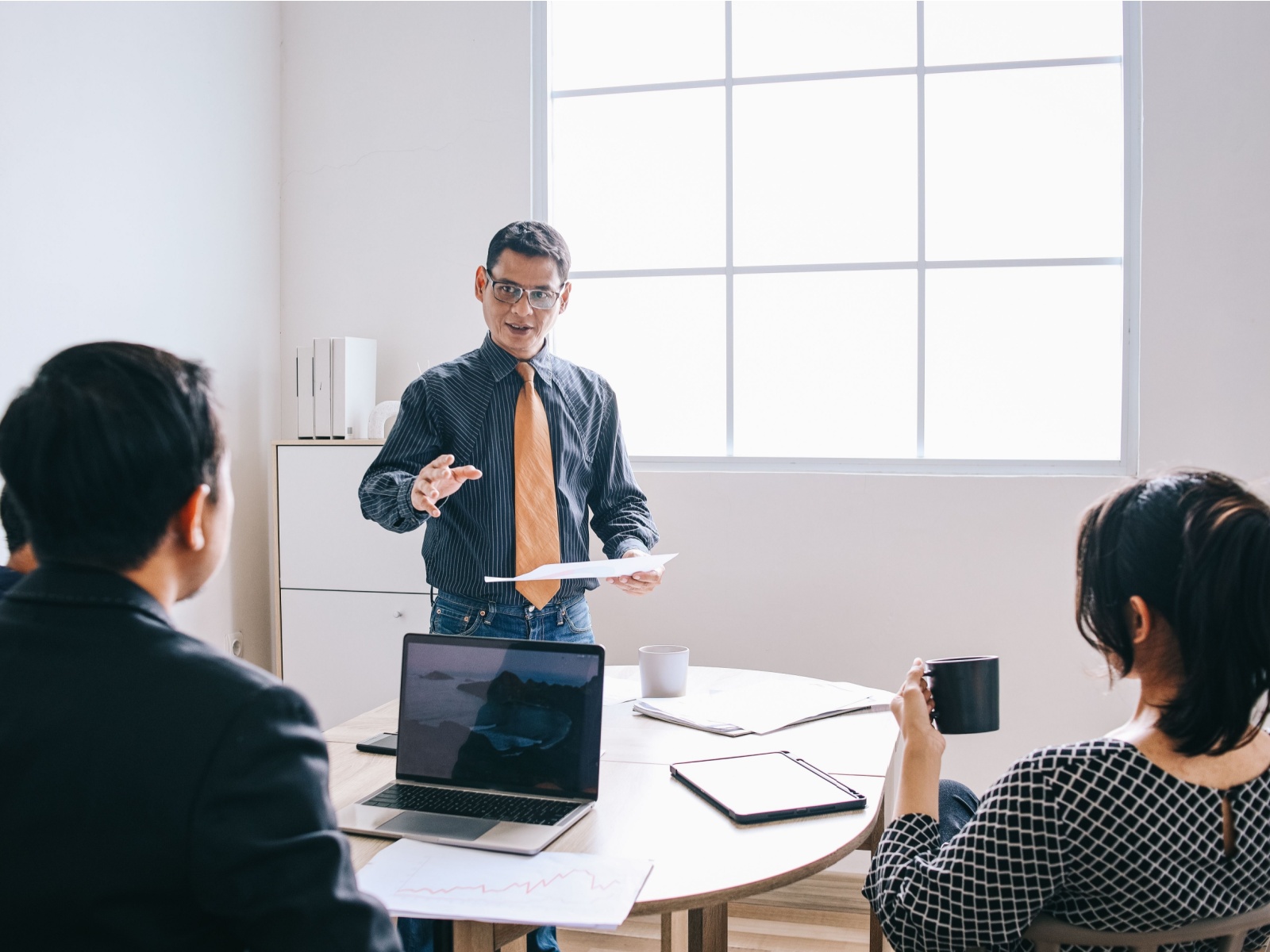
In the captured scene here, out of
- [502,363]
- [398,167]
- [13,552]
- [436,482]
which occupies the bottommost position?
[13,552]

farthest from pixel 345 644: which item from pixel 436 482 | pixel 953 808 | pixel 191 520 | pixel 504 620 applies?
pixel 191 520

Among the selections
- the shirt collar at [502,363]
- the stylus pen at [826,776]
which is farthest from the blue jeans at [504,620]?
the stylus pen at [826,776]

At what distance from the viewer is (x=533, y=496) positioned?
2.13m

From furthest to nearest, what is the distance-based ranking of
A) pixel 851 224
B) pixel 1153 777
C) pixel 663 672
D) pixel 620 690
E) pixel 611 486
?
pixel 851 224 < pixel 611 486 < pixel 620 690 < pixel 663 672 < pixel 1153 777

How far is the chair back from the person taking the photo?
108cm

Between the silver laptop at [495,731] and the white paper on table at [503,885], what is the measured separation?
12 centimetres

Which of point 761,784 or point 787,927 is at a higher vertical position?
point 761,784

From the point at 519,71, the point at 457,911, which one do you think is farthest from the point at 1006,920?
the point at 519,71

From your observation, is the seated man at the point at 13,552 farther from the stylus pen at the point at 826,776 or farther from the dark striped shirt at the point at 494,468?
the stylus pen at the point at 826,776

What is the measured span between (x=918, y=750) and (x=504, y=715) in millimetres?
577

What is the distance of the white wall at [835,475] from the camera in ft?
9.16

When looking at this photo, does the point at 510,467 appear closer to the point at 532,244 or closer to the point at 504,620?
the point at 504,620

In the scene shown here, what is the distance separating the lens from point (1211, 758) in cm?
109

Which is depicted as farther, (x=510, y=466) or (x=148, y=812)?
(x=510, y=466)
